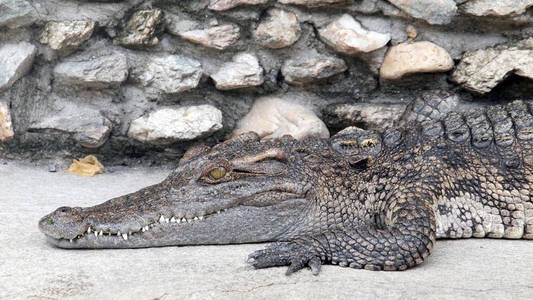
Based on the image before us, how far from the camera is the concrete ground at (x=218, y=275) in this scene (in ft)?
7.77

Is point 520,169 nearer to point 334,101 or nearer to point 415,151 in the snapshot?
point 415,151

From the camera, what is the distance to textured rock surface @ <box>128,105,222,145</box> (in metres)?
3.92

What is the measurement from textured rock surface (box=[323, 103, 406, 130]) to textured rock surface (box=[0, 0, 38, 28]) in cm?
194

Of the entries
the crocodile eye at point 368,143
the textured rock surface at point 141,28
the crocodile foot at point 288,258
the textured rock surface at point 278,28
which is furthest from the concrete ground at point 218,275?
the textured rock surface at point 278,28

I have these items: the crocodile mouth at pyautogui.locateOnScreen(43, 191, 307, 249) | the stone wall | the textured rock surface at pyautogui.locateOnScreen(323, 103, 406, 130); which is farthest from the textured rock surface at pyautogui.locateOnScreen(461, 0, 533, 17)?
the crocodile mouth at pyautogui.locateOnScreen(43, 191, 307, 249)

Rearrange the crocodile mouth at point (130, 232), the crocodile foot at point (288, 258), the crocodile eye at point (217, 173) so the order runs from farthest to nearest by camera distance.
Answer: the crocodile eye at point (217, 173)
the crocodile mouth at point (130, 232)
the crocodile foot at point (288, 258)

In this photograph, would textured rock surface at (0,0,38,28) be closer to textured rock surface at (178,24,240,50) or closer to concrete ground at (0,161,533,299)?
textured rock surface at (178,24,240,50)

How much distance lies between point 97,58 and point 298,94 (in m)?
1.30

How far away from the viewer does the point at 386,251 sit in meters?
2.80

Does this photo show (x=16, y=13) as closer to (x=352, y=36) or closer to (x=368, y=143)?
(x=352, y=36)

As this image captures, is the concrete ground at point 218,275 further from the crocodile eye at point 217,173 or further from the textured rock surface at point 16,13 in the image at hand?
the textured rock surface at point 16,13

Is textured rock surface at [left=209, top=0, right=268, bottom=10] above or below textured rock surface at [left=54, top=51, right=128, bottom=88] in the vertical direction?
above

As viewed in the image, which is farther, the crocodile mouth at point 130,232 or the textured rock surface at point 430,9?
the textured rock surface at point 430,9

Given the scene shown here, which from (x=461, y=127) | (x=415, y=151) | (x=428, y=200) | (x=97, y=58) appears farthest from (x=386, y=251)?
(x=97, y=58)
